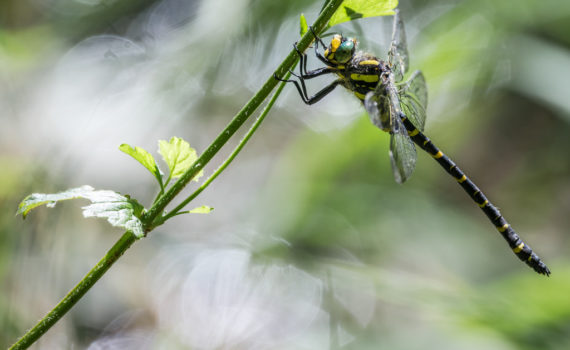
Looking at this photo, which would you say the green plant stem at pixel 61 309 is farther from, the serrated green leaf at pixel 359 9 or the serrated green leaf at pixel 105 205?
the serrated green leaf at pixel 359 9

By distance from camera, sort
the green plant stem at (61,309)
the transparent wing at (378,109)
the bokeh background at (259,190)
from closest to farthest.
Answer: the green plant stem at (61,309) → the transparent wing at (378,109) → the bokeh background at (259,190)

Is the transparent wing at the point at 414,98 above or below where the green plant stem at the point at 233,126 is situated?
above

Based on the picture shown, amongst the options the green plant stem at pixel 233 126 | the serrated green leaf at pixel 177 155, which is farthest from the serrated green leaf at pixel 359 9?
the serrated green leaf at pixel 177 155

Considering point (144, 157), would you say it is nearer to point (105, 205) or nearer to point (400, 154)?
point (105, 205)

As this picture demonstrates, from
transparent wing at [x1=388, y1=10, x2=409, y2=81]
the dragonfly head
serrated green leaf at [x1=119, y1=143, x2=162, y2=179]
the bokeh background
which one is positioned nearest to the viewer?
serrated green leaf at [x1=119, y1=143, x2=162, y2=179]

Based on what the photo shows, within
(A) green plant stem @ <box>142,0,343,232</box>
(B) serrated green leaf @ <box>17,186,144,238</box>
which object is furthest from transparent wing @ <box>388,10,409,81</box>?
(B) serrated green leaf @ <box>17,186,144,238</box>

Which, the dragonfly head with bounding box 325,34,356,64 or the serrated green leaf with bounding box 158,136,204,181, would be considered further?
the dragonfly head with bounding box 325,34,356,64

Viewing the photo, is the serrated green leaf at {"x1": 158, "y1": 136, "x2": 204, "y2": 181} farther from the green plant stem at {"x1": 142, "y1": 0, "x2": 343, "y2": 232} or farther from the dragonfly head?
the dragonfly head
